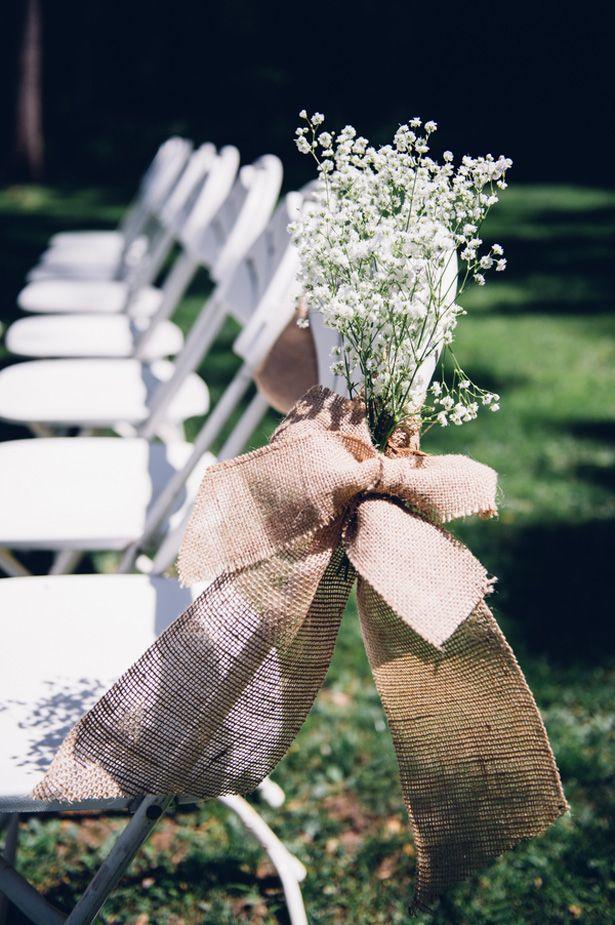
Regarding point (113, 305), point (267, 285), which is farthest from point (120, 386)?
point (113, 305)

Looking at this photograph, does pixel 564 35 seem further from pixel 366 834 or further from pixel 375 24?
pixel 366 834

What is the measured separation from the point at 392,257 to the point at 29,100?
39.7 feet

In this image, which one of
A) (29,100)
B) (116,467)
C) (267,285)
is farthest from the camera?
(29,100)

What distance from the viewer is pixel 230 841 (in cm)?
227

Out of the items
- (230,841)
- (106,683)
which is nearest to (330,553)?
(106,683)

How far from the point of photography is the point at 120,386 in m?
3.04

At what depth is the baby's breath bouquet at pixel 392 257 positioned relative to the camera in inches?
46.2

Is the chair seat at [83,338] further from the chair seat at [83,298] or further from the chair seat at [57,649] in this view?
the chair seat at [57,649]

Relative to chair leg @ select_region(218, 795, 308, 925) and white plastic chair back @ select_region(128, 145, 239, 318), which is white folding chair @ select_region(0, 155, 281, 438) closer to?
white plastic chair back @ select_region(128, 145, 239, 318)

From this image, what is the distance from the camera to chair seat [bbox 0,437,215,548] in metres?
2.10

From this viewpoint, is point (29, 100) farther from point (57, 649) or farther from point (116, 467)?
point (57, 649)

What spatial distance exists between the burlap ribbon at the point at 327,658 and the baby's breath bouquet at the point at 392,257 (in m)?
0.09

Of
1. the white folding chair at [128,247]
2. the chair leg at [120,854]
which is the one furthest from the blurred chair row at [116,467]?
the white folding chair at [128,247]

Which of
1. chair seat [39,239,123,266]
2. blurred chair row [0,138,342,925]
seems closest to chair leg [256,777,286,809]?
blurred chair row [0,138,342,925]
